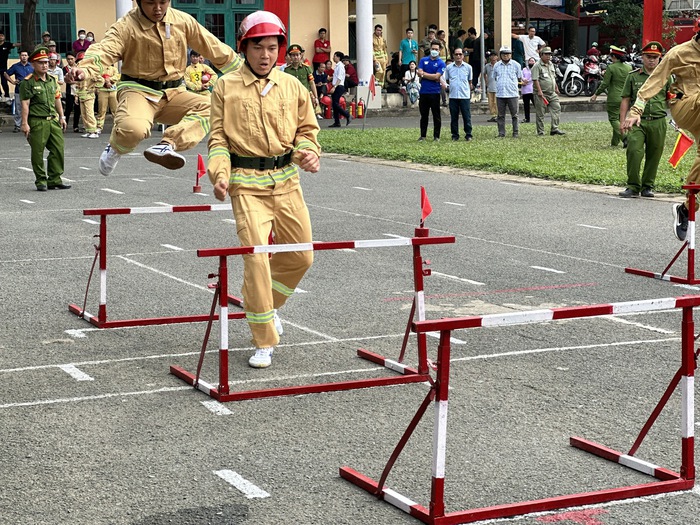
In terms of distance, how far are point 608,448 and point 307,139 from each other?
299 cm

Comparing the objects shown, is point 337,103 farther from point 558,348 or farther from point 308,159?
point 308,159

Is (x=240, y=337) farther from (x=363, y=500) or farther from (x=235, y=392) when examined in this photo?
(x=363, y=500)

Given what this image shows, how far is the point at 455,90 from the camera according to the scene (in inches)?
1046

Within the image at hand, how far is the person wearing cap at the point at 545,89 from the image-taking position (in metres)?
27.6

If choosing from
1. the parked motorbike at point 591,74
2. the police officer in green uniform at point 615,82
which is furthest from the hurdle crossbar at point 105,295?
the parked motorbike at point 591,74

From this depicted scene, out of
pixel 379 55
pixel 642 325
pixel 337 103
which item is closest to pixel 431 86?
pixel 337 103

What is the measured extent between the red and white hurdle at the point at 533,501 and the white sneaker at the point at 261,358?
2.19 meters

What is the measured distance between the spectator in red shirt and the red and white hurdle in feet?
107

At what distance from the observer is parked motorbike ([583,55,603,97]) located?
137 feet

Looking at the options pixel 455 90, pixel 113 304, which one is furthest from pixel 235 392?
pixel 455 90

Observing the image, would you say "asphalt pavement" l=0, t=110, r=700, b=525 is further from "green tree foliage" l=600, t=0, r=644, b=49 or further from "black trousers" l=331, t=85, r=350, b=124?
"green tree foliage" l=600, t=0, r=644, b=49

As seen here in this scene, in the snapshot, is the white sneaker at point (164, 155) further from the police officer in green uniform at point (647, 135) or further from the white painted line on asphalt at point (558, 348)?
the police officer in green uniform at point (647, 135)

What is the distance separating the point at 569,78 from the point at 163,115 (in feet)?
108

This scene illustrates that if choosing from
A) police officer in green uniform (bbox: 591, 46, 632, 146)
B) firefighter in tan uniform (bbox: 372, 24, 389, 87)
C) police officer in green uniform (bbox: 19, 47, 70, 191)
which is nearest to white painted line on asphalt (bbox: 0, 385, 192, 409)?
police officer in green uniform (bbox: 19, 47, 70, 191)
